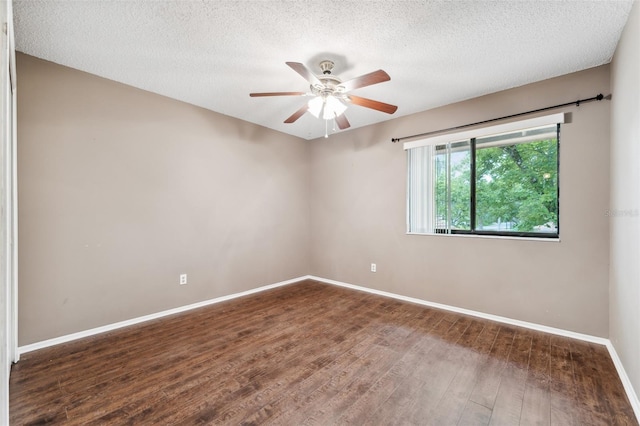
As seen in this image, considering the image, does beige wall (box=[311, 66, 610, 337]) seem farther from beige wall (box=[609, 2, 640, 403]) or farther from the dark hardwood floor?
the dark hardwood floor

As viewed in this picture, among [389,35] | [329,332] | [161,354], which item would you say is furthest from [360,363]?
[389,35]

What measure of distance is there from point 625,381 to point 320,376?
83.1 inches

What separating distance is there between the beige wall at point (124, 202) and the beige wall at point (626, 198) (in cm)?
384

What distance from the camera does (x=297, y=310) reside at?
3.44 m

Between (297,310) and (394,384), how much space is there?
1.66 metres

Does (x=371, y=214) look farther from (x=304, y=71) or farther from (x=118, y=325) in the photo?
(x=118, y=325)

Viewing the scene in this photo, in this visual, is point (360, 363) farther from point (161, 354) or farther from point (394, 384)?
point (161, 354)

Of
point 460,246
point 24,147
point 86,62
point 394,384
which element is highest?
point 86,62

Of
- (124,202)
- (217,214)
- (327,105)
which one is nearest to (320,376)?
(327,105)

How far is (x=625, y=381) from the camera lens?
196 centimetres

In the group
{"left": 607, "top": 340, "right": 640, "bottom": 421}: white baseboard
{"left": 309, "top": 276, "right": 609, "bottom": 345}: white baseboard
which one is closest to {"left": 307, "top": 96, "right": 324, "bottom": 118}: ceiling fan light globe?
{"left": 309, "top": 276, "right": 609, "bottom": 345}: white baseboard

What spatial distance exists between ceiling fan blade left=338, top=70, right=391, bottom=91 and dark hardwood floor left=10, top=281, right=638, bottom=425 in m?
A: 2.21

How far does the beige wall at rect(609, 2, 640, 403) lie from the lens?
5.90 feet

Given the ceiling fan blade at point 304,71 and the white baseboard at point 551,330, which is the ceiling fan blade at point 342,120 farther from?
the white baseboard at point 551,330
